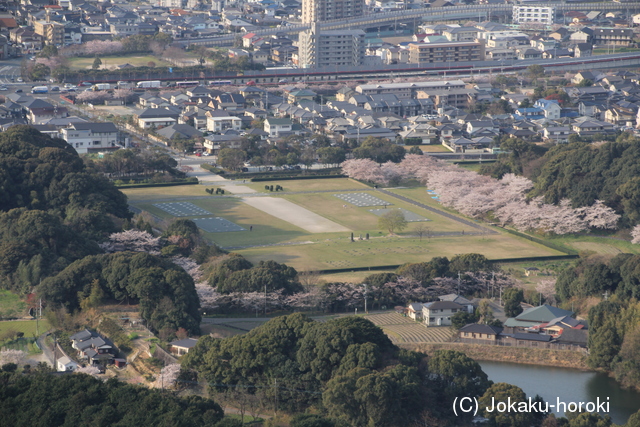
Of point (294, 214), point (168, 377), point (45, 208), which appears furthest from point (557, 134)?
point (168, 377)

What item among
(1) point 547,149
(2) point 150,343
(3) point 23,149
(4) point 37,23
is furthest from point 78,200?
(4) point 37,23

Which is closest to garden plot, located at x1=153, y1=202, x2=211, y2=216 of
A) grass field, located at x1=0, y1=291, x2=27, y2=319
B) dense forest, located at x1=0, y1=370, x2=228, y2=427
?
grass field, located at x1=0, y1=291, x2=27, y2=319

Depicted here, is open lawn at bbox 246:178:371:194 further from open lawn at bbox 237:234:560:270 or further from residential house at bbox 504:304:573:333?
residential house at bbox 504:304:573:333

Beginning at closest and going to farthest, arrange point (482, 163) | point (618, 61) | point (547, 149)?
point (547, 149), point (482, 163), point (618, 61)

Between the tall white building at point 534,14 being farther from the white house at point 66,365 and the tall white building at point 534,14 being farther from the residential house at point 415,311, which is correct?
the white house at point 66,365

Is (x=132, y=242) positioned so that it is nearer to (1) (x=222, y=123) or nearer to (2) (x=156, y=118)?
(1) (x=222, y=123)

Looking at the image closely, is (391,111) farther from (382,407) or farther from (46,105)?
(382,407)
